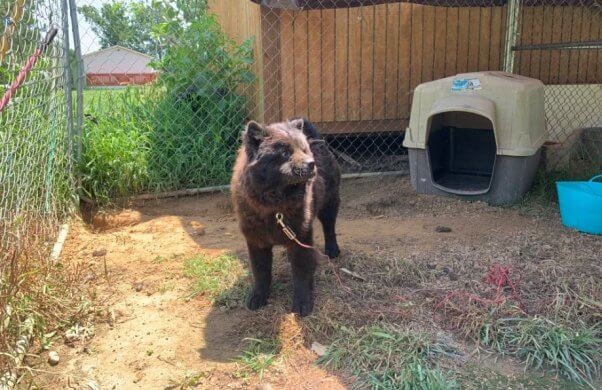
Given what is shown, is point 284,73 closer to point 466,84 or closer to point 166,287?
point 466,84

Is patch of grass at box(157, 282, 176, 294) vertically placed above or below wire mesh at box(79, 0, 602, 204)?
below

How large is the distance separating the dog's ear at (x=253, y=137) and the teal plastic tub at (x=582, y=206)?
3049 mm

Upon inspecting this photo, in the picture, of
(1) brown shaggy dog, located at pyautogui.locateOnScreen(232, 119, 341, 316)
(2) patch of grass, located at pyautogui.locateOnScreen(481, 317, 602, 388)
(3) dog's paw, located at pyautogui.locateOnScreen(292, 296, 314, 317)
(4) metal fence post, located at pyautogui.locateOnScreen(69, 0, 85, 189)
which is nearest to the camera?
(2) patch of grass, located at pyautogui.locateOnScreen(481, 317, 602, 388)

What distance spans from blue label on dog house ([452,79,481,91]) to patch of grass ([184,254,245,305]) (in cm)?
290

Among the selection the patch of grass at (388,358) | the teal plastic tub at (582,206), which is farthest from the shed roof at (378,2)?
the patch of grass at (388,358)

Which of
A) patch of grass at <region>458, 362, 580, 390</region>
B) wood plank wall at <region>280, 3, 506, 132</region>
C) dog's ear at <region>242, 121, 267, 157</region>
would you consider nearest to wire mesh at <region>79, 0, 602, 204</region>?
wood plank wall at <region>280, 3, 506, 132</region>

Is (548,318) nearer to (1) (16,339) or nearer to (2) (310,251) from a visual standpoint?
(2) (310,251)

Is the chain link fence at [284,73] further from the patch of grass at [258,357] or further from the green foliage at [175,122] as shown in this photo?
the patch of grass at [258,357]

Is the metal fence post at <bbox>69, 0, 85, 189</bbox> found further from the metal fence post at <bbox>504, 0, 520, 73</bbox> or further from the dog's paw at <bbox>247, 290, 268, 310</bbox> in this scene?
the metal fence post at <bbox>504, 0, 520, 73</bbox>

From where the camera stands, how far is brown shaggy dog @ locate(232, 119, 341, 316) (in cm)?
302

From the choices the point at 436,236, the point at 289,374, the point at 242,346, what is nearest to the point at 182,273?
the point at 242,346

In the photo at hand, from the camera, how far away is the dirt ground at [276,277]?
2803 millimetres

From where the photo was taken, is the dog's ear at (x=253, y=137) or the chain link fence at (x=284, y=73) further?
the chain link fence at (x=284, y=73)

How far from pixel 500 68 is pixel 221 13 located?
438 centimetres
